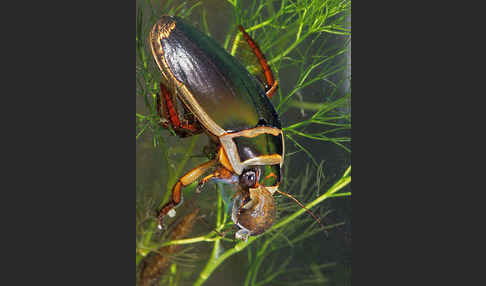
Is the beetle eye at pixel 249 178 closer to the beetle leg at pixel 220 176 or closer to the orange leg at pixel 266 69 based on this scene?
the beetle leg at pixel 220 176

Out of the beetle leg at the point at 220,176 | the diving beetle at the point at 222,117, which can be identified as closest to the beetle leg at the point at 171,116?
the diving beetle at the point at 222,117

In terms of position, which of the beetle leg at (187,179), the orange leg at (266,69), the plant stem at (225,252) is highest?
the orange leg at (266,69)

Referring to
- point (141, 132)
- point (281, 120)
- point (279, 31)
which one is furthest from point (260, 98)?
point (141, 132)

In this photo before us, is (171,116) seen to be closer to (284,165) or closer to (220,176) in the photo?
(220,176)

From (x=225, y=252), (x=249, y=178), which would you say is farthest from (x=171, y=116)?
(x=225, y=252)

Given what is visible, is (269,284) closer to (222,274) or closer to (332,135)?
(222,274)

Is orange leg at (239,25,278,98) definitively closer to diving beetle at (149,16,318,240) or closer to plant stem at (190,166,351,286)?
diving beetle at (149,16,318,240)

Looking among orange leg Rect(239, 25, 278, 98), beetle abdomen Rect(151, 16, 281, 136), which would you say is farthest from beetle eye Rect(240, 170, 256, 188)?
orange leg Rect(239, 25, 278, 98)

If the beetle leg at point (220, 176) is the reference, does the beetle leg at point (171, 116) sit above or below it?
above
